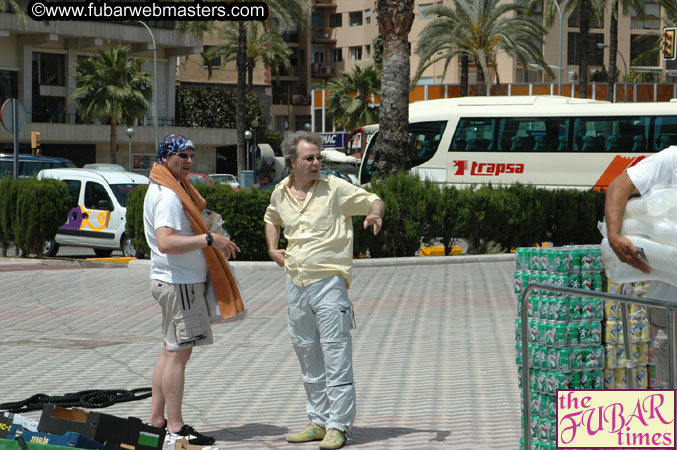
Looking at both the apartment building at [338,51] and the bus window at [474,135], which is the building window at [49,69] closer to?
the apartment building at [338,51]

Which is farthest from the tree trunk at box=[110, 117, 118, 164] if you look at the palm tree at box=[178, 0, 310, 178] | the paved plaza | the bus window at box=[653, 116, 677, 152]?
the paved plaza

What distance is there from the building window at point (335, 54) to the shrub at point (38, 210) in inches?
3066

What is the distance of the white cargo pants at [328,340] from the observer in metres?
6.02

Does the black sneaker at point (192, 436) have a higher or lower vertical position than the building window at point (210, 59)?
lower

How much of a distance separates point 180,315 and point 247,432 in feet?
Answer: 3.27

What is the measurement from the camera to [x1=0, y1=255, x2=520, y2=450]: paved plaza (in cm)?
667

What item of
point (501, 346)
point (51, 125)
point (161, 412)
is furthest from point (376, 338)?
point (51, 125)

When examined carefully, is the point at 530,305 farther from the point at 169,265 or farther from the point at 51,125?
the point at 51,125

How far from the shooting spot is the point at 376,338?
34.1ft

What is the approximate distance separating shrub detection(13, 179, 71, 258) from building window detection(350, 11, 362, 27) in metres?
76.5

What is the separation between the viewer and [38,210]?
18.8m

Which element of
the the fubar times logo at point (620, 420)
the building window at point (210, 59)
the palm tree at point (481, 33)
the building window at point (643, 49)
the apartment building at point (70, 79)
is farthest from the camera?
the building window at point (643, 49)

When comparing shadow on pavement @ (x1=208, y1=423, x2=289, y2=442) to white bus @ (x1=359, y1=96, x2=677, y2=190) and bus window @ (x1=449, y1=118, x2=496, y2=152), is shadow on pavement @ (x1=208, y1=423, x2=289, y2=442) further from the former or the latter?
bus window @ (x1=449, y1=118, x2=496, y2=152)

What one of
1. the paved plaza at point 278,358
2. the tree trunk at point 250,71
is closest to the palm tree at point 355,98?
the tree trunk at point 250,71
